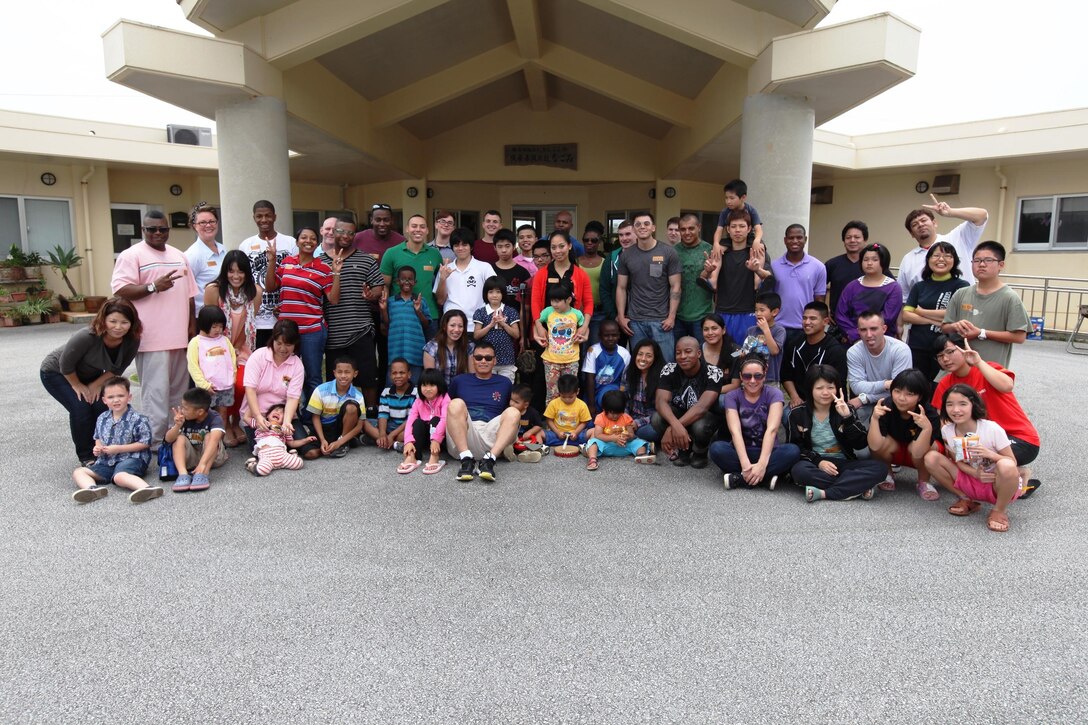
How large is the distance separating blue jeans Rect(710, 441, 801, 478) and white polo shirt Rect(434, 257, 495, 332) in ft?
7.59

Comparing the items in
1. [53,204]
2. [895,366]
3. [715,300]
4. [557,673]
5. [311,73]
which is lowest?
[557,673]

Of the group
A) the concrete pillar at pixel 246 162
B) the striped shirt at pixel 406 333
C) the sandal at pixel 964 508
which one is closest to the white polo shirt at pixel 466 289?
the striped shirt at pixel 406 333

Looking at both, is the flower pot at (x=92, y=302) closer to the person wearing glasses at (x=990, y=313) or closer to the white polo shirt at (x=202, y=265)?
the white polo shirt at (x=202, y=265)

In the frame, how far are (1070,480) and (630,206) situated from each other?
10.9 meters

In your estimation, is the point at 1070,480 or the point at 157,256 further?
the point at 157,256

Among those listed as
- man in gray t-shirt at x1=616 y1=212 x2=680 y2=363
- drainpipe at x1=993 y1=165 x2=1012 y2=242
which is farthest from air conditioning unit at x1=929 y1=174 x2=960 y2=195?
man in gray t-shirt at x1=616 y1=212 x2=680 y2=363

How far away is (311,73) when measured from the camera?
8305 mm

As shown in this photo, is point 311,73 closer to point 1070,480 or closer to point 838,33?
point 838,33

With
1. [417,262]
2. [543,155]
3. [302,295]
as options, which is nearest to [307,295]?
[302,295]

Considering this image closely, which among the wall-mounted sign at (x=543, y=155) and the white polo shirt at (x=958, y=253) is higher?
the wall-mounted sign at (x=543, y=155)

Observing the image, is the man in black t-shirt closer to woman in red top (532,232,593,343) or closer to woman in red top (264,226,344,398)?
woman in red top (532,232,593,343)

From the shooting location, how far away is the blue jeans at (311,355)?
539 centimetres

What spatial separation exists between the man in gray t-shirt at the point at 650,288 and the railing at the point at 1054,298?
9.15 meters

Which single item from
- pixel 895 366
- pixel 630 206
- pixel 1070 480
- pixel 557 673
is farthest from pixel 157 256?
pixel 630 206
